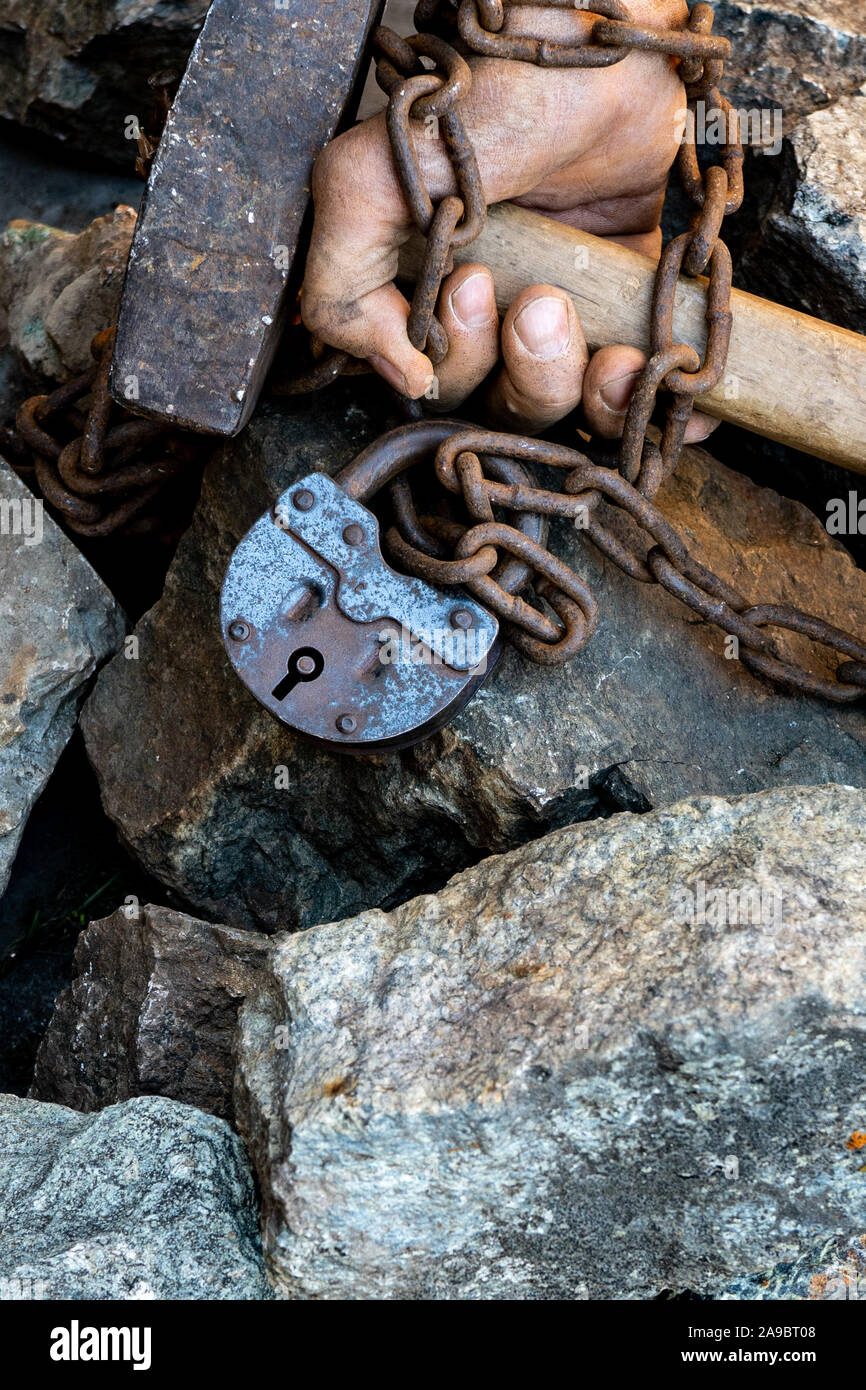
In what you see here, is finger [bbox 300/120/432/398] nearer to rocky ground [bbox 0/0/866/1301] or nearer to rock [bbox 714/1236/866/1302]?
Result: rocky ground [bbox 0/0/866/1301]

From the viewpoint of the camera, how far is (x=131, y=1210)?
147cm

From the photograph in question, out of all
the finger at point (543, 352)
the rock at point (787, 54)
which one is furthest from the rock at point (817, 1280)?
the rock at point (787, 54)

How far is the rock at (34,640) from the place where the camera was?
2113 millimetres

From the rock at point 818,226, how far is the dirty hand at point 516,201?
48cm

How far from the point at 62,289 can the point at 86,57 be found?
0.77m

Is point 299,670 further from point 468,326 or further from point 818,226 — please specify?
point 818,226

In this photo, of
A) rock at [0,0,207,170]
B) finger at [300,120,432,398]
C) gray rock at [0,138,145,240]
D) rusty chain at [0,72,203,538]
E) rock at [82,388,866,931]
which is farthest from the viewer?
gray rock at [0,138,145,240]

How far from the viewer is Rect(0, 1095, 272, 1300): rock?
141 centimetres

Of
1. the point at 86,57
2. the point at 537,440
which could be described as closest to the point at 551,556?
the point at 537,440

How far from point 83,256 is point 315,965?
72.0 inches

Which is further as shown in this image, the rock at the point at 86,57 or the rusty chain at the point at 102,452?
the rock at the point at 86,57

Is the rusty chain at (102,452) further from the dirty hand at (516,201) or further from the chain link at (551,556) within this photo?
the chain link at (551,556)

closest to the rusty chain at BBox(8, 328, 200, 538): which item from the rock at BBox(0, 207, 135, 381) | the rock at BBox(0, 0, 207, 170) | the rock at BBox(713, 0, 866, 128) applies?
the rock at BBox(0, 207, 135, 381)

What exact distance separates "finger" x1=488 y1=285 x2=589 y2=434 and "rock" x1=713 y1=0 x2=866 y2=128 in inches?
41.6
